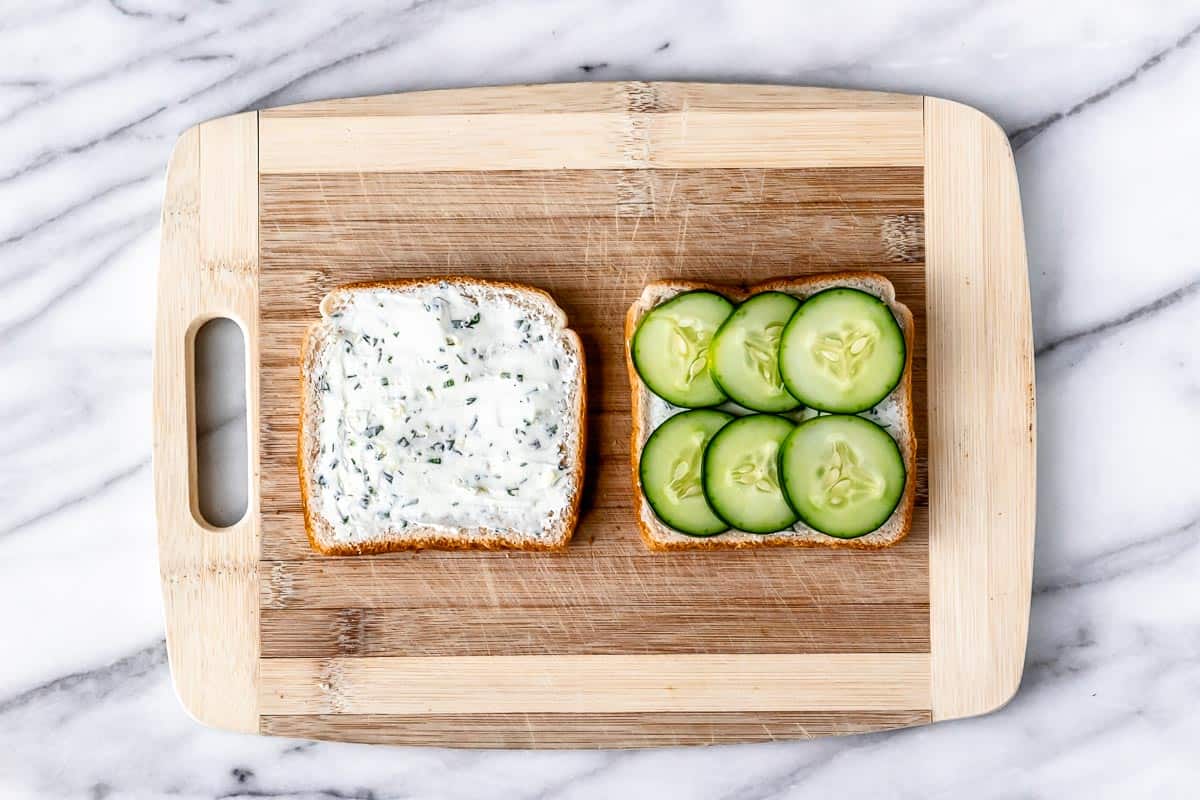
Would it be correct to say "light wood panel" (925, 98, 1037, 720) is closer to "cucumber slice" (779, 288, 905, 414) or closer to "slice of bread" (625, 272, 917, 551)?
"slice of bread" (625, 272, 917, 551)

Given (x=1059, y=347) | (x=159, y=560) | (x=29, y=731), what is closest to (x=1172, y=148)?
(x=1059, y=347)

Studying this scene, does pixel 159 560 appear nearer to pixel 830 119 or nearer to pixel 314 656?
pixel 314 656

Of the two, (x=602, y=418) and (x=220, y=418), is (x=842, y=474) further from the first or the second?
(x=220, y=418)

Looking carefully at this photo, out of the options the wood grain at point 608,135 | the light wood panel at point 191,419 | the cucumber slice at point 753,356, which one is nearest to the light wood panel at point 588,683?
the light wood panel at point 191,419

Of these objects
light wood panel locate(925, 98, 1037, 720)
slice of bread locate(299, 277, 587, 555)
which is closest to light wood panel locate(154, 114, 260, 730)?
slice of bread locate(299, 277, 587, 555)

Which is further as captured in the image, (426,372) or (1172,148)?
(1172,148)

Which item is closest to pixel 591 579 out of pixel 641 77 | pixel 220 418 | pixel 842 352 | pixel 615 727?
pixel 615 727
